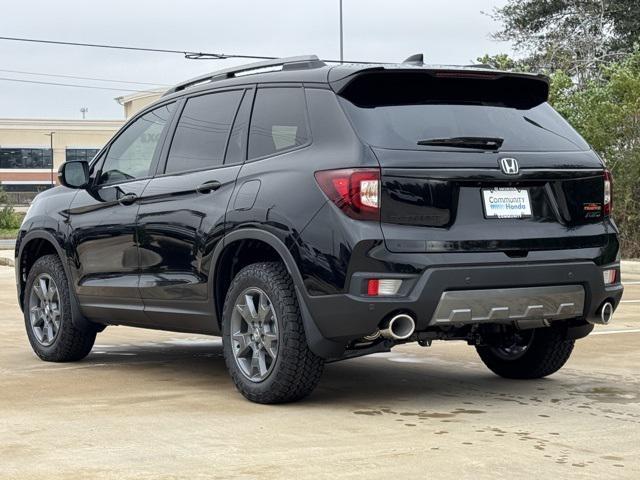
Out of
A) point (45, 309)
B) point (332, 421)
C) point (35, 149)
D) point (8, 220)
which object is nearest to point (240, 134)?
point (332, 421)

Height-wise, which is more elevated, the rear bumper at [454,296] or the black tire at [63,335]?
the rear bumper at [454,296]

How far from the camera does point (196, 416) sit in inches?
271

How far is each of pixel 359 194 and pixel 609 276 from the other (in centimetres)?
169

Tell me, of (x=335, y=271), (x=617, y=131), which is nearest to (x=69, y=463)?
(x=335, y=271)

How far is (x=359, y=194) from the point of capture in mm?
6660

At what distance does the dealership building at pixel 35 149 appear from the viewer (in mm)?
96125

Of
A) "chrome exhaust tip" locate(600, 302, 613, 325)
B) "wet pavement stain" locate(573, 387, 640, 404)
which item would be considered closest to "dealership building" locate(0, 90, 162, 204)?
"wet pavement stain" locate(573, 387, 640, 404)

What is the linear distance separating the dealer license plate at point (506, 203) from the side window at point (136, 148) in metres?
2.58

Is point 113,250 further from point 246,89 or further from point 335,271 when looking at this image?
point 335,271

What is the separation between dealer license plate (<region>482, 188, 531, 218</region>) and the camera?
273 inches

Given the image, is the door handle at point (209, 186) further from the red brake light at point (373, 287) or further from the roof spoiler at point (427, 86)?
the red brake light at point (373, 287)

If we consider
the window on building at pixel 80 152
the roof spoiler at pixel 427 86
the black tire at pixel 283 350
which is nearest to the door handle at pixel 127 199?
the black tire at pixel 283 350

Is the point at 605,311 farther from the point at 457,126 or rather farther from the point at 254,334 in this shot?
the point at 254,334

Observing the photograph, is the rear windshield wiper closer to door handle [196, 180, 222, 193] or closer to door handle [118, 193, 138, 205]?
door handle [196, 180, 222, 193]
